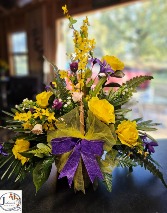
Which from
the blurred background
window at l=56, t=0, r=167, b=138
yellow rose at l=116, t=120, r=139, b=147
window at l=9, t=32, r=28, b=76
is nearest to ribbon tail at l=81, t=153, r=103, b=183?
yellow rose at l=116, t=120, r=139, b=147

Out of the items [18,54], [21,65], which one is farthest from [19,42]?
[21,65]

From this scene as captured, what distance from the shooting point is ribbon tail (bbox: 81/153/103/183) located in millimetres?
634

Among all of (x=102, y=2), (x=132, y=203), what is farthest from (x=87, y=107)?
(x=102, y=2)

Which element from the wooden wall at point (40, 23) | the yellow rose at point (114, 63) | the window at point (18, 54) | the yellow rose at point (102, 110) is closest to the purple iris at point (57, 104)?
the yellow rose at point (102, 110)

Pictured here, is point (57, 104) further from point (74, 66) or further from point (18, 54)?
point (18, 54)

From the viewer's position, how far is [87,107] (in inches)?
27.9

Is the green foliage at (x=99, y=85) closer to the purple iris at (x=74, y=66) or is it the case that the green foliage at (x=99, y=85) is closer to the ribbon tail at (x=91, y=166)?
the purple iris at (x=74, y=66)

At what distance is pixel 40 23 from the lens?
5.17 meters

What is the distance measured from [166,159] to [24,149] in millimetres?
593

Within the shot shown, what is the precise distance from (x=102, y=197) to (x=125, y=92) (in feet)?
1.13

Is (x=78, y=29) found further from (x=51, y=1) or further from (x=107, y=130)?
(x=51, y=1)

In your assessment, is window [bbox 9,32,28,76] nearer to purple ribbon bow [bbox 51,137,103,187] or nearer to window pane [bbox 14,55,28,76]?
window pane [bbox 14,55,28,76]

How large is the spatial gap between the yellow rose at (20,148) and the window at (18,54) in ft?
18.2

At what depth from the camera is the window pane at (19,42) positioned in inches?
235
